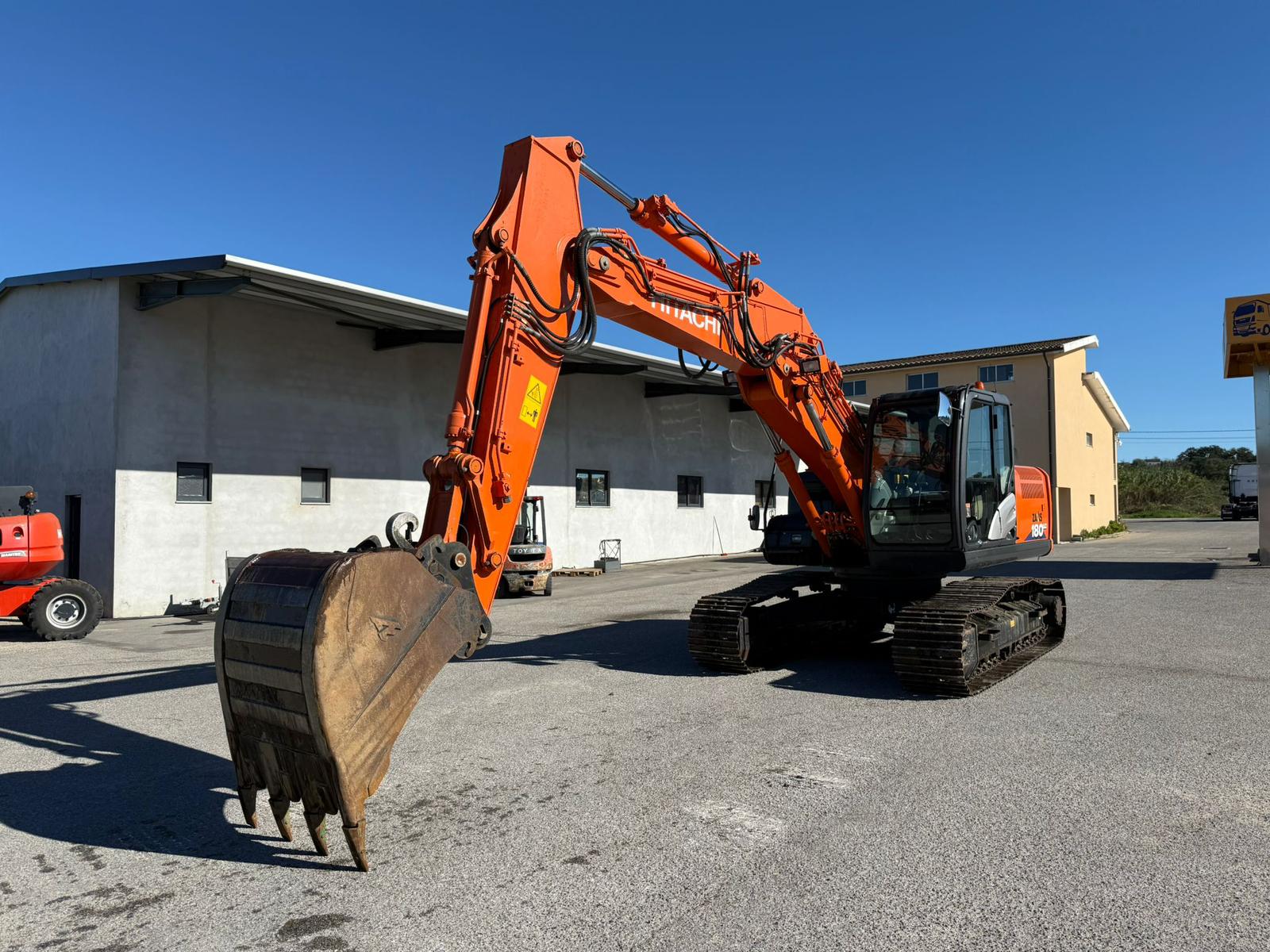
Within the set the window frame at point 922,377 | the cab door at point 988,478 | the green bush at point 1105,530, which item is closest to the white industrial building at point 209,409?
the cab door at point 988,478

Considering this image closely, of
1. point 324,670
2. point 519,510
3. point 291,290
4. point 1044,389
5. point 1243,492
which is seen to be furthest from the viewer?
point 1243,492

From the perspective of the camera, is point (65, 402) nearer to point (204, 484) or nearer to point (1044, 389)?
point (204, 484)

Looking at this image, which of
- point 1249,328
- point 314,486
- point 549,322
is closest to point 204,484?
point 314,486

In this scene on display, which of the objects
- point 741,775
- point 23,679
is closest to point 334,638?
point 741,775

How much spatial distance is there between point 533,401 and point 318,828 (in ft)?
8.75

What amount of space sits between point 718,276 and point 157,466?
440 inches

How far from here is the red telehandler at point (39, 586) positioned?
12.2 m

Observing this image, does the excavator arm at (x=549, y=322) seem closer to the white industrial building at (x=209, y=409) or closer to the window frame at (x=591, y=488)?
the white industrial building at (x=209, y=409)

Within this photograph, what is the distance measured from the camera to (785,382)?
833 cm

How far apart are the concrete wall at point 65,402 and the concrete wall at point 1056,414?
26601 mm

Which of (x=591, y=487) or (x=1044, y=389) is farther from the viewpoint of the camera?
(x=1044, y=389)

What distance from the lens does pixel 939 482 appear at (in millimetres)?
8211

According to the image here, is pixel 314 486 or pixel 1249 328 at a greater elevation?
pixel 1249 328

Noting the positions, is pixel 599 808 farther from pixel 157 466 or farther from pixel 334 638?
pixel 157 466
